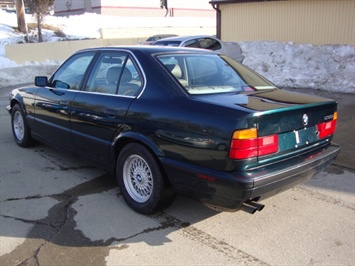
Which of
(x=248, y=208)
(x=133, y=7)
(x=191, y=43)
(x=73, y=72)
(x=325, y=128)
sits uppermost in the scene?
(x=133, y=7)

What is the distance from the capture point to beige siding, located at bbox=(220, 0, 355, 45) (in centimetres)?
1227

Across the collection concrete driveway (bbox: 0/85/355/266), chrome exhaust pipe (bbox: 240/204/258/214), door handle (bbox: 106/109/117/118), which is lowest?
concrete driveway (bbox: 0/85/355/266)

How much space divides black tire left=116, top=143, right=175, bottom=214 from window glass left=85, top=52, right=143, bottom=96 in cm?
62

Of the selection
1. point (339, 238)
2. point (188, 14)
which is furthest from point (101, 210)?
point (188, 14)

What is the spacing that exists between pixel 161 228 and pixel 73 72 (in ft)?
8.10

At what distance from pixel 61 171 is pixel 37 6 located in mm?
17419

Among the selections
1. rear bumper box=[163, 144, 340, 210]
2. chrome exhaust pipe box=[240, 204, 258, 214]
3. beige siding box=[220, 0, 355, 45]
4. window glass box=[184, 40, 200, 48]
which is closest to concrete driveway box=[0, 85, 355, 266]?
chrome exhaust pipe box=[240, 204, 258, 214]

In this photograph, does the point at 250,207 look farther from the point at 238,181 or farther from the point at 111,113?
the point at 111,113

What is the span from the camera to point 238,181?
299 cm

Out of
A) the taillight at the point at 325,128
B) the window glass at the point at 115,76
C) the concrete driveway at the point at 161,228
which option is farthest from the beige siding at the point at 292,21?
the window glass at the point at 115,76

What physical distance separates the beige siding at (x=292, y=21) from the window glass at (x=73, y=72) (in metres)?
10.1

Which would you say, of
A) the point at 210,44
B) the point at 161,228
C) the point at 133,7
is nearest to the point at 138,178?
the point at 161,228

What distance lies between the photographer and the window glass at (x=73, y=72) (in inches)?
185

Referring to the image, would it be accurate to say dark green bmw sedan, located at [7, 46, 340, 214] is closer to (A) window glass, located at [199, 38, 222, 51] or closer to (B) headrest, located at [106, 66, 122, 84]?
A: (B) headrest, located at [106, 66, 122, 84]
